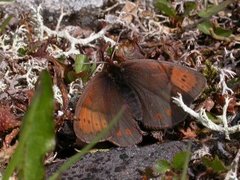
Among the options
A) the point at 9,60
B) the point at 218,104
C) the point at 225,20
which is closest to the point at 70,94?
the point at 9,60

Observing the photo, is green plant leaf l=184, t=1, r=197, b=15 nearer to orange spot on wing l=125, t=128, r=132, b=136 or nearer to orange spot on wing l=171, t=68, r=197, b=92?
orange spot on wing l=171, t=68, r=197, b=92

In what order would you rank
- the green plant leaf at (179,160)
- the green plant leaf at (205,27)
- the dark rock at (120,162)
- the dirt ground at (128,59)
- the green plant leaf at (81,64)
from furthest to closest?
the green plant leaf at (205,27)
the green plant leaf at (81,64)
the dirt ground at (128,59)
the dark rock at (120,162)
the green plant leaf at (179,160)

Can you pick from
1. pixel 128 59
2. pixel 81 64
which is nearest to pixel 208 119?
pixel 128 59

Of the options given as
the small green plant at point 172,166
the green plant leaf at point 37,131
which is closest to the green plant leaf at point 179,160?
the small green plant at point 172,166

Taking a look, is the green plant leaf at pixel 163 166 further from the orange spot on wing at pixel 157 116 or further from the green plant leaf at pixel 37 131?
the green plant leaf at pixel 37 131

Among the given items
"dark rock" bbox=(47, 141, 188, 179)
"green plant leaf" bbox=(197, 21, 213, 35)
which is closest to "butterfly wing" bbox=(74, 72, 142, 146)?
"dark rock" bbox=(47, 141, 188, 179)

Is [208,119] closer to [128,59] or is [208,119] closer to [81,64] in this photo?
[128,59]
